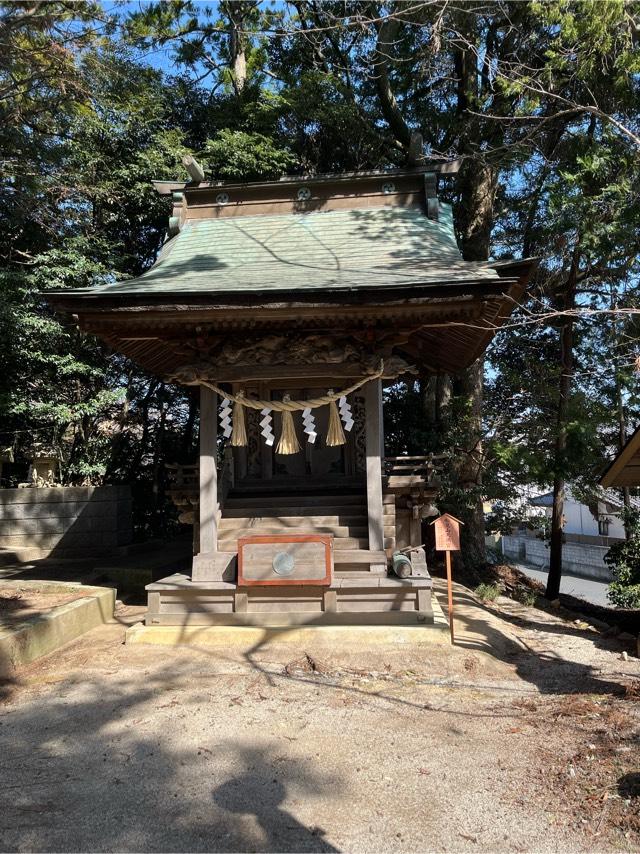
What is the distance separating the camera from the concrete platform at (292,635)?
6.25 meters

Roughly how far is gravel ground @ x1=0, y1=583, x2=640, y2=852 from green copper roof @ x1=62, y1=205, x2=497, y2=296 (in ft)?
13.3

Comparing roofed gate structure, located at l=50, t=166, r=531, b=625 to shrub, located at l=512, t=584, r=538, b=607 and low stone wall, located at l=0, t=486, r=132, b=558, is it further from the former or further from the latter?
shrub, located at l=512, t=584, r=538, b=607

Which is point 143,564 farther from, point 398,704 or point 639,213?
point 639,213

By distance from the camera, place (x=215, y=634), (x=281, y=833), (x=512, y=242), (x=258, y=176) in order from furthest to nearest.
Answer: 1. (x=512, y=242)
2. (x=258, y=176)
3. (x=215, y=634)
4. (x=281, y=833)

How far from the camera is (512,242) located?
14812mm

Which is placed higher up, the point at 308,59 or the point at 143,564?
the point at 308,59

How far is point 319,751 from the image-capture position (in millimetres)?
3969

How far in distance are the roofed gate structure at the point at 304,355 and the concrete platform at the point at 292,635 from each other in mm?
140

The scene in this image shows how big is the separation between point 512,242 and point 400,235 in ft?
25.5

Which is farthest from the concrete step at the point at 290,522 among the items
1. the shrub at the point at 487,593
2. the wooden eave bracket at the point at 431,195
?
the wooden eave bracket at the point at 431,195

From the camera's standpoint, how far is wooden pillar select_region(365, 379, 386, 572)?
22.8 feet

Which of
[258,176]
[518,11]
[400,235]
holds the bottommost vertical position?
[400,235]

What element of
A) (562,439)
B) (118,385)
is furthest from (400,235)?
(118,385)

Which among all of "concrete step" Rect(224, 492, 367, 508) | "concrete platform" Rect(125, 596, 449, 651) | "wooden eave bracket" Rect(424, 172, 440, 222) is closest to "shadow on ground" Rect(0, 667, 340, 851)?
"concrete platform" Rect(125, 596, 449, 651)
